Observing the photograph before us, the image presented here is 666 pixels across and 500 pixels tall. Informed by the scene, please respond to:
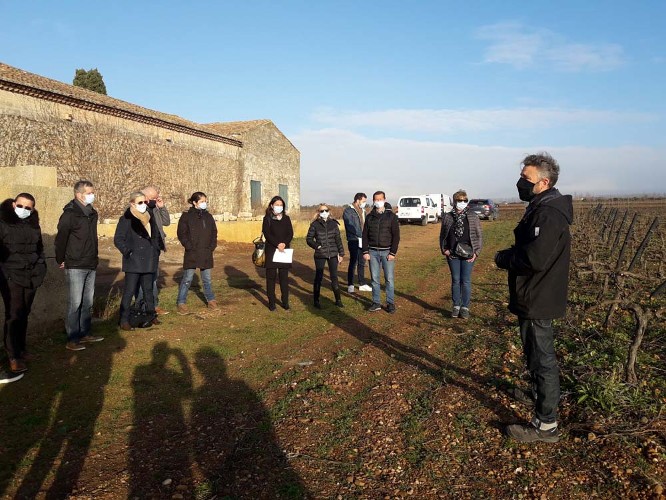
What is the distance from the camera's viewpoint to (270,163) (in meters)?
26.3

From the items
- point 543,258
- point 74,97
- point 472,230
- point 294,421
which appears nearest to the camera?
point 543,258

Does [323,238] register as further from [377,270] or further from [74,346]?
[74,346]

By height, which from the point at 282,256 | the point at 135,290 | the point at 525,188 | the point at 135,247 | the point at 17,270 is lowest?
the point at 135,290

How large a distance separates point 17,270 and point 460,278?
5.48m

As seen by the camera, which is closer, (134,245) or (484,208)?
(134,245)

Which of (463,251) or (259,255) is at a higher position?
(463,251)

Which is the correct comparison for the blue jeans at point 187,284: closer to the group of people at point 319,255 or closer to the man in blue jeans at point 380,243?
the group of people at point 319,255

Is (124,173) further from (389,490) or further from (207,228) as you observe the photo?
(389,490)

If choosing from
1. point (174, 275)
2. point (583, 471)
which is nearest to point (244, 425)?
point (583, 471)

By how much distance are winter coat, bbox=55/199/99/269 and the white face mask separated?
15.3 inches

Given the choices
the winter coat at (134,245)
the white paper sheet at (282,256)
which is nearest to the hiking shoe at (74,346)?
the winter coat at (134,245)

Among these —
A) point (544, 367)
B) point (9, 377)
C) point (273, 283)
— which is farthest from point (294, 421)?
point (273, 283)

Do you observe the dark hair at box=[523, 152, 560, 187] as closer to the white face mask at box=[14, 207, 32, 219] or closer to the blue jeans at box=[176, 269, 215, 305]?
the white face mask at box=[14, 207, 32, 219]

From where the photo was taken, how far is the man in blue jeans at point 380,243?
7.02 m
